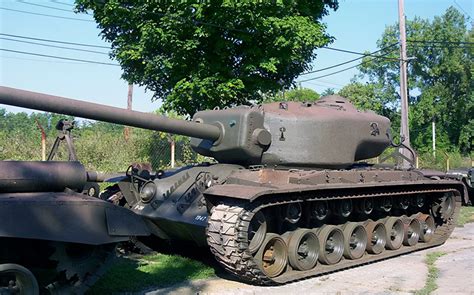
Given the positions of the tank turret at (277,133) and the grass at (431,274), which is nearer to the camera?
the grass at (431,274)

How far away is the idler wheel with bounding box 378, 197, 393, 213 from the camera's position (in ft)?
34.0

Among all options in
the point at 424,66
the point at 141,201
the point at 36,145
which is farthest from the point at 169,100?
the point at 424,66

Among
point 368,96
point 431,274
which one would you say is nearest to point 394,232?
point 431,274

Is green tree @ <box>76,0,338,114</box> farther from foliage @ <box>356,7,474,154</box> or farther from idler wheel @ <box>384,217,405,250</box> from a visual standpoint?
foliage @ <box>356,7,474,154</box>

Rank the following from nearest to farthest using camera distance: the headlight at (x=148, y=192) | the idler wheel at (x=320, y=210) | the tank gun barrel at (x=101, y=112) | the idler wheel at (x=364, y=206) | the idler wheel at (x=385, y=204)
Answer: the tank gun barrel at (x=101, y=112), the idler wheel at (x=320, y=210), the headlight at (x=148, y=192), the idler wheel at (x=364, y=206), the idler wheel at (x=385, y=204)

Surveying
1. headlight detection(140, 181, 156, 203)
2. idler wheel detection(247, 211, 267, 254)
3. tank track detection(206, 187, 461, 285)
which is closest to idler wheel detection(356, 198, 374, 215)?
tank track detection(206, 187, 461, 285)

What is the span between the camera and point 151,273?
27.5 ft

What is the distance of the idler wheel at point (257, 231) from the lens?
7934 mm

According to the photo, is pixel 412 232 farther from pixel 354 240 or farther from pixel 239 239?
pixel 239 239

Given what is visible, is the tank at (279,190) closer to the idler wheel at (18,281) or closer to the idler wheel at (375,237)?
the idler wheel at (375,237)

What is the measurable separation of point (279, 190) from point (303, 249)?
56.3 inches

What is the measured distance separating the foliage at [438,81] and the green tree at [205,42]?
1290 inches

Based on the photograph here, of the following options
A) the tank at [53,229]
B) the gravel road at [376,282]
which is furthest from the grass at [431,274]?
the tank at [53,229]

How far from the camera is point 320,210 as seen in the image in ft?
29.8
